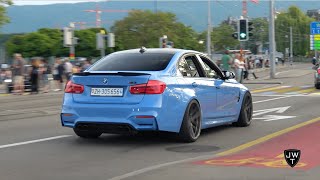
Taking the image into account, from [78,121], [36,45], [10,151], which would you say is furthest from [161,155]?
[36,45]

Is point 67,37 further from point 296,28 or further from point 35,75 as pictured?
point 296,28

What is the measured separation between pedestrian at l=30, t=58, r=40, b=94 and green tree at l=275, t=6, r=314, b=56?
12188 cm

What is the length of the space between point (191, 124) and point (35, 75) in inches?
700

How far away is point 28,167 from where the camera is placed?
7.24 m

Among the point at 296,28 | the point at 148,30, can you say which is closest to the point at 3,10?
the point at 148,30

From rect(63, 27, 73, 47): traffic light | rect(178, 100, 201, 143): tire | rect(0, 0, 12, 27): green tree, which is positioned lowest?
rect(178, 100, 201, 143): tire

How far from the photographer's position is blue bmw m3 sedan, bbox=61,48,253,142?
867 centimetres

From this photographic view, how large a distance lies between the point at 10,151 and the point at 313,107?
9855 mm

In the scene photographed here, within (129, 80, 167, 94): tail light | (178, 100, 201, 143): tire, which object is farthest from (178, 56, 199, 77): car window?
(129, 80, 167, 94): tail light

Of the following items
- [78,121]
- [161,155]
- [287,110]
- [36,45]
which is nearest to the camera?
[161,155]

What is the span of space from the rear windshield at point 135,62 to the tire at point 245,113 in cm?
266

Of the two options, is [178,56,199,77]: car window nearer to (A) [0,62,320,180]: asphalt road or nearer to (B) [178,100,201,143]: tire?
(B) [178,100,201,143]: tire

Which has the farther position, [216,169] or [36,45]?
[36,45]

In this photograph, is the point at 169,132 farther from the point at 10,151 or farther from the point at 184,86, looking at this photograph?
the point at 10,151
